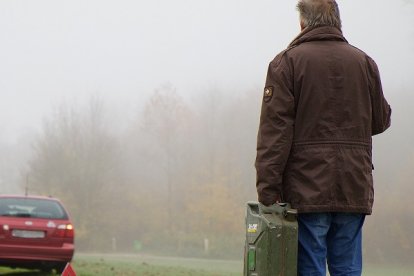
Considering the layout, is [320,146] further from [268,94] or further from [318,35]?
[318,35]

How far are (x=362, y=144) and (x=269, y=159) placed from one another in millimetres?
493

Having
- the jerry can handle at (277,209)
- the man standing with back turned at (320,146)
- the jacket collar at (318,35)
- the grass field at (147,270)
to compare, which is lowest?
the grass field at (147,270)

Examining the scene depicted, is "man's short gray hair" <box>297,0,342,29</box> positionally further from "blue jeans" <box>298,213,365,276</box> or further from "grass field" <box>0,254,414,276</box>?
"grass field" <box>0,254,414,276</box>

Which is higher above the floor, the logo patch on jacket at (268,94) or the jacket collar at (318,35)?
the jacket collar at (318,35)

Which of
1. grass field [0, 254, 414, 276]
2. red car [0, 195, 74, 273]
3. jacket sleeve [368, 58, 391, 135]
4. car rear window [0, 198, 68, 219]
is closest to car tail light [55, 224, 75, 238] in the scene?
red car [0, 195, 74, 273]

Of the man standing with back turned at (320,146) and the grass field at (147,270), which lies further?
the grass field at (147,270)

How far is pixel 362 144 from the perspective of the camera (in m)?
3.74

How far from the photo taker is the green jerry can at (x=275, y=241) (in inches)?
140

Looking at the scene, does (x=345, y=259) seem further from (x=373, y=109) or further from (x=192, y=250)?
(x=192, y=250)

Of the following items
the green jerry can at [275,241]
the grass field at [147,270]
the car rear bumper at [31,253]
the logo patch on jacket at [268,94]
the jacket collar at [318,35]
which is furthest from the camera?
the grass field at [147,270]

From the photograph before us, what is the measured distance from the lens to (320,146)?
365 cm

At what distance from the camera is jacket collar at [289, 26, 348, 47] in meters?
3.80

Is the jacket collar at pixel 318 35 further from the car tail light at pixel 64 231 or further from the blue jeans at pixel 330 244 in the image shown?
the car tail light at pixel 64 231

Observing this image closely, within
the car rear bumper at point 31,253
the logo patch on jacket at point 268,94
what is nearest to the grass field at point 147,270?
the car rear bumper at point 31,253
